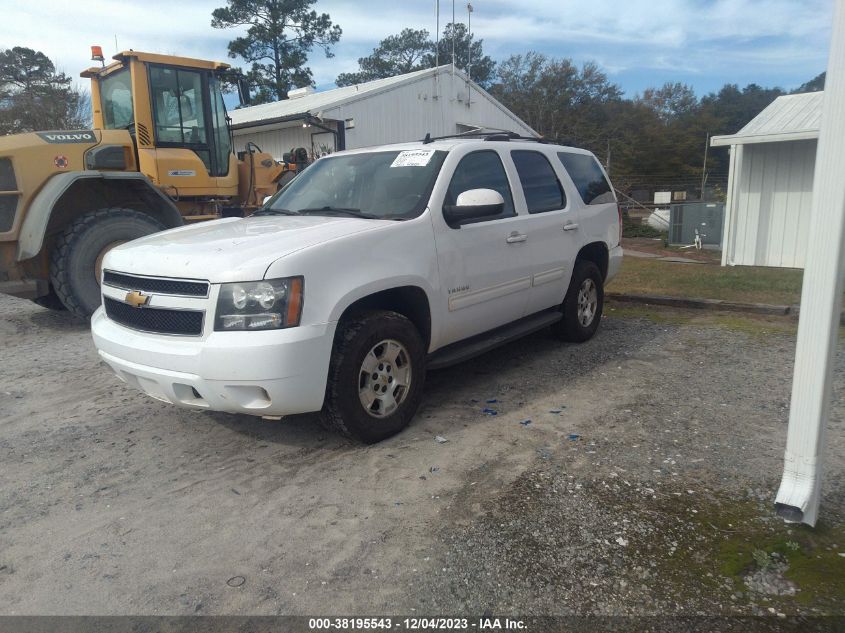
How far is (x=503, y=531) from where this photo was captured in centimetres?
308

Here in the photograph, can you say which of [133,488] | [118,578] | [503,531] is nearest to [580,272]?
[503,531]

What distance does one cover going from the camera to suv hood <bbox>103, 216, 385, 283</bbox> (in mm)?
3496

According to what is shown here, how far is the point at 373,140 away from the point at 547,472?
17458 mm

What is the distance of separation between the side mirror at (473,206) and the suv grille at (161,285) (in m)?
1.78

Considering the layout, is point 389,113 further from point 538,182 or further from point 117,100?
point 538,182

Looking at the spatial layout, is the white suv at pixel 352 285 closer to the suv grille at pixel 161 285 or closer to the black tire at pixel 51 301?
the suv grille at pixel 161 285

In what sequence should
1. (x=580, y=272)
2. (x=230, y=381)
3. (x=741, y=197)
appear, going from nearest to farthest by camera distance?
(x=230, y=381), (x=580, y=272), (x=741, y=197)

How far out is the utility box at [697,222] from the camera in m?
16.0

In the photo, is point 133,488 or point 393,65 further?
point 393,65

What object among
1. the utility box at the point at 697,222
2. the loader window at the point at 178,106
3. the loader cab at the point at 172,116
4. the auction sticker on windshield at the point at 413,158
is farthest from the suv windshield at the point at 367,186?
the utility box at the point at 697,222

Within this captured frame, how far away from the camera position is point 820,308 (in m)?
2.73

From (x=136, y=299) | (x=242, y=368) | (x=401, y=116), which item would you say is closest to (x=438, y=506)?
(x=242, y=368)

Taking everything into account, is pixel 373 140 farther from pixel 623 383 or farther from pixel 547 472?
pixel 547 472

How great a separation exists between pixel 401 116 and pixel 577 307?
1584 centimetres
